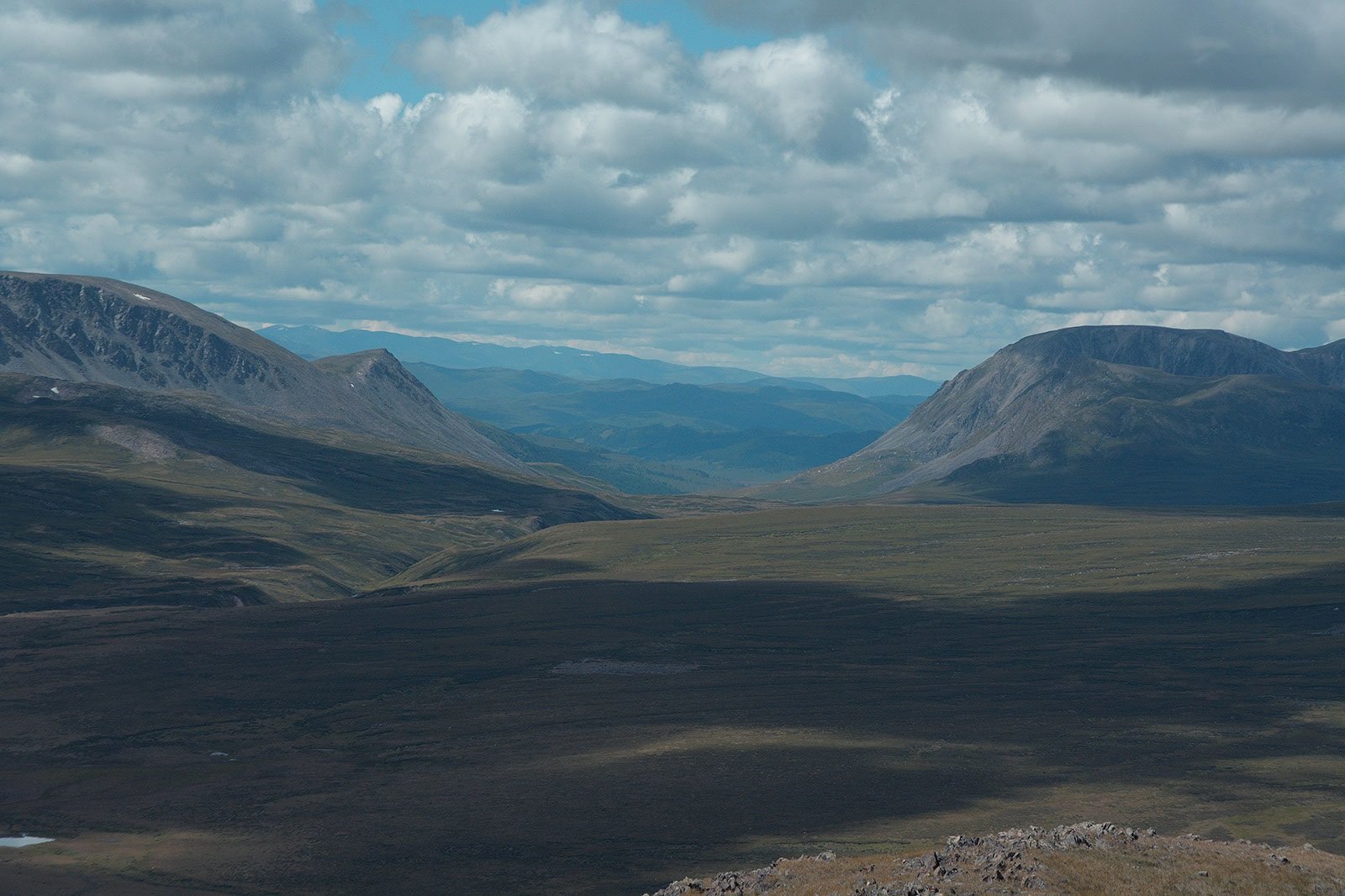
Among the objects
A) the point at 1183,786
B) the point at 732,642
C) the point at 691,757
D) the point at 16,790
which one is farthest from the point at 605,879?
the point at 732,642

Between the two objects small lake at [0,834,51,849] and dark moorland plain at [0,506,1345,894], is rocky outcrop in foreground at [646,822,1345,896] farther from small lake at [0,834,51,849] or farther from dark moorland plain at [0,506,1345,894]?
small lake at [0,834,51,849]

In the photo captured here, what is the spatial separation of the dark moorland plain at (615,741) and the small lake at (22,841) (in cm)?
130

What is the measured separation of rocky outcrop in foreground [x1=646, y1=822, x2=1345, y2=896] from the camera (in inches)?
2094

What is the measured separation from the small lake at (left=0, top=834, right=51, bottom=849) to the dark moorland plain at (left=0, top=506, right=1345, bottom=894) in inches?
51.2

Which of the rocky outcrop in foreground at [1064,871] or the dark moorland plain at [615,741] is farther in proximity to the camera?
the dark moorland plain at [615,741]

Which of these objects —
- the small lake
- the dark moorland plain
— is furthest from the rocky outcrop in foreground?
the small lake

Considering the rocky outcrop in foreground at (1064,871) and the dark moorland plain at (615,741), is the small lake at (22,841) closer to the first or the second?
the dark moorland plain at (615,741)

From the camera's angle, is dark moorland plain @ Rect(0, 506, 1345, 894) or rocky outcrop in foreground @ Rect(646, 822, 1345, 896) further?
dark moorland plain @ Rect(0, 506, 1345, 894)

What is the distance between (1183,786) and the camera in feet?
336

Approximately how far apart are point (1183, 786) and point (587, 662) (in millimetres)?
83990

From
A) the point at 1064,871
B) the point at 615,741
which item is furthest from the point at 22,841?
the point at 1064,871

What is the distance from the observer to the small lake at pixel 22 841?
93.1m

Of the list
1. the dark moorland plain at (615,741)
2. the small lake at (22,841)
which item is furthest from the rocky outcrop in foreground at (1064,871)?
the small lake at (22,841)

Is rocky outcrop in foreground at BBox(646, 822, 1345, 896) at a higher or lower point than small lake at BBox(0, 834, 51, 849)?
higher
